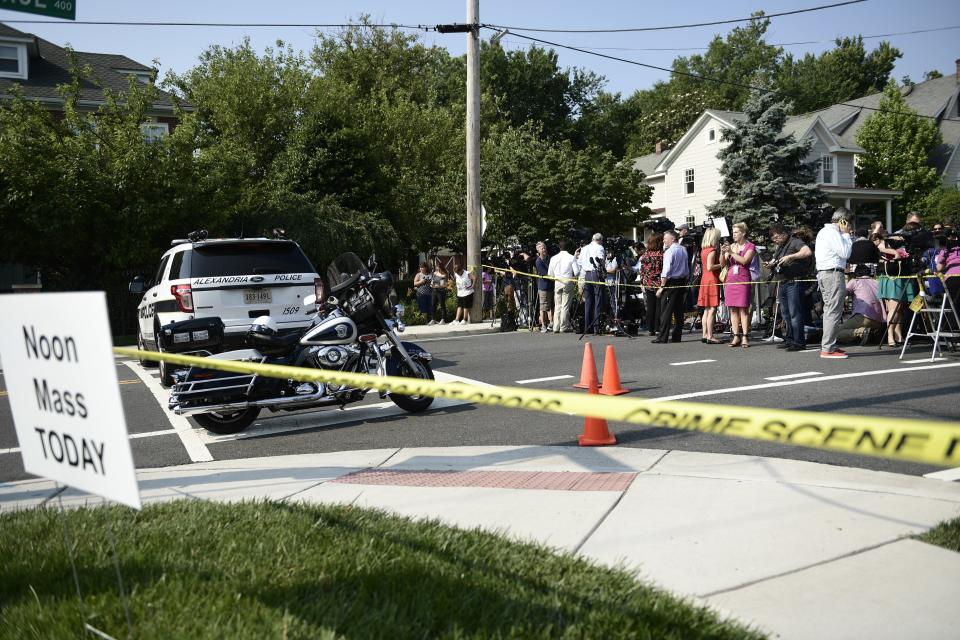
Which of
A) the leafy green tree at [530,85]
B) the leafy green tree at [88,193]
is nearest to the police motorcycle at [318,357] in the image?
the leafy green tree at [88,193]

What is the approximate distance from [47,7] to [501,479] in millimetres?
4345

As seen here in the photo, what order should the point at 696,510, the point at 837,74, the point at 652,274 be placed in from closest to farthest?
1. the point at 696,510
2. the point at 652,274
3. the point at 837,74

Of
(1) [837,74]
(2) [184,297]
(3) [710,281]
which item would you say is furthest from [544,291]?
(1) [837,74]

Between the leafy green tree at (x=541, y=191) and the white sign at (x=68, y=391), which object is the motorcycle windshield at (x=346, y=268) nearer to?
the white sign at (x=68, y=391)

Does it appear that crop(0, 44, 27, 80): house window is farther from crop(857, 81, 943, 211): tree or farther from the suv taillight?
crop(857, 81, 943, 211): tree

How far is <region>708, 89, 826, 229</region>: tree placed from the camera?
115ft

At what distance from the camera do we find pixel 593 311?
53.4ft

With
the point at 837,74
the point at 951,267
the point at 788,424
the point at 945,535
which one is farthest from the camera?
the point at 837,74

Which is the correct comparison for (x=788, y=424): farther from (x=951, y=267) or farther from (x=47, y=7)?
(x=951, y=267)

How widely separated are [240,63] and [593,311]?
82.9ft

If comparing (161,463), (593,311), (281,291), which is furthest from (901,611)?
(593,311)

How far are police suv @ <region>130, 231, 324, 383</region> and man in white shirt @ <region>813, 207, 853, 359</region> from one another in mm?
6895

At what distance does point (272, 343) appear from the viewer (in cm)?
763

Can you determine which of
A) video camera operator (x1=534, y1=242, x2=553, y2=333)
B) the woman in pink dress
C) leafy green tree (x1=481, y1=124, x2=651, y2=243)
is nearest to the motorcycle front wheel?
the woman in pink dress
